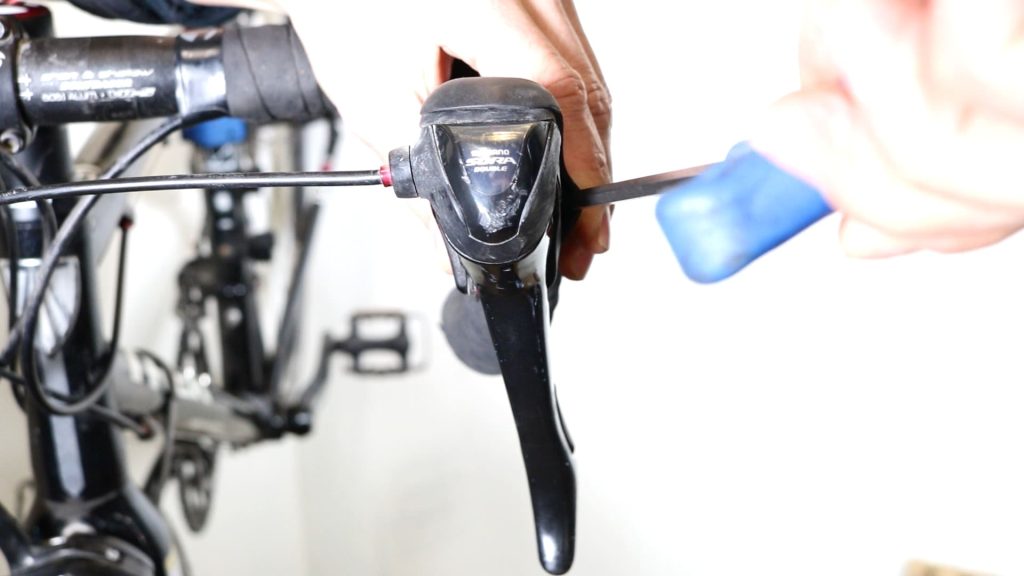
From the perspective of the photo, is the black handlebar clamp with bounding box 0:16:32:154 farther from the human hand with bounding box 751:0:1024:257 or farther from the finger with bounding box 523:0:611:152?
the human hand with bounding box 751:0:1024:257

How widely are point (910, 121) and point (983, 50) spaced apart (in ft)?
0.09

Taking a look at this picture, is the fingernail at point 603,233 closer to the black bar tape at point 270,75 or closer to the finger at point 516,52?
the finger at point 516,52


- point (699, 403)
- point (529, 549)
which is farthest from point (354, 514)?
point (699, 403)

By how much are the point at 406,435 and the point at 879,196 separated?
1243 millimetres

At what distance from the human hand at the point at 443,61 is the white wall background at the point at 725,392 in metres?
0.71

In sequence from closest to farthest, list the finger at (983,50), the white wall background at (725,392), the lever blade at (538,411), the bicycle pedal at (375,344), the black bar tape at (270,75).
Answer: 1. the finger at (983,50)
2. the lever blade at (538,411)
3. the black bar tape at (270,75)
4. the white wall background at (725,392)
5. the bicycle pedal at (375,344)

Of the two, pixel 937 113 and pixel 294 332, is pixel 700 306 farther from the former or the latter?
pixel 937 113

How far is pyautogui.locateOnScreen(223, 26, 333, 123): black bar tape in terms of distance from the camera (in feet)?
1.49

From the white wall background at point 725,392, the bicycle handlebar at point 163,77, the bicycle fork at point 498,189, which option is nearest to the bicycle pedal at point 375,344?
the white wall background at point 725,392

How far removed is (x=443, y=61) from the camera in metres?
0.39

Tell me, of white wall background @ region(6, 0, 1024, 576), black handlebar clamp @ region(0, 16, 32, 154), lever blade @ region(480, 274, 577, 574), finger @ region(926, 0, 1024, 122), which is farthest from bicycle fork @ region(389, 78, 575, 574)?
white wall background @ region(6, 0, 1024, 576)

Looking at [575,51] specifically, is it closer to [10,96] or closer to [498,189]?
[498,189]

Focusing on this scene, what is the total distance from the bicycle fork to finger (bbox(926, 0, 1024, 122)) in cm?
12

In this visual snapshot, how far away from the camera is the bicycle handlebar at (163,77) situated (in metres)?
0.44
